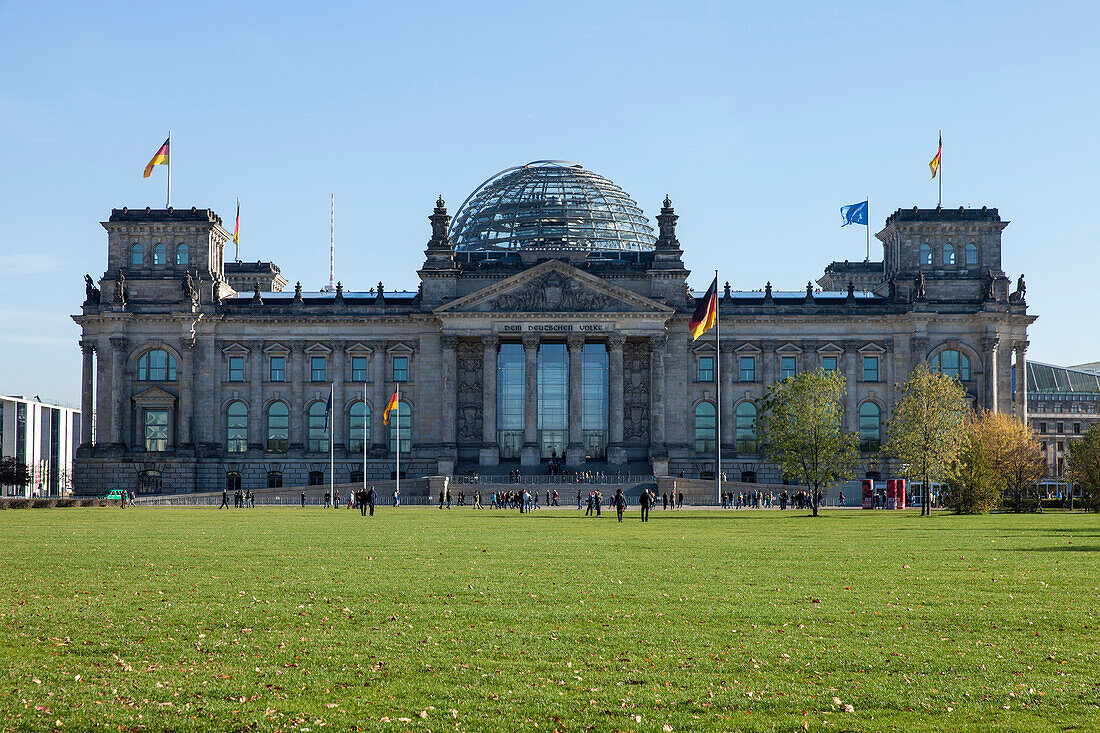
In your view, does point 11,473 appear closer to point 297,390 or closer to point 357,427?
point 297,390

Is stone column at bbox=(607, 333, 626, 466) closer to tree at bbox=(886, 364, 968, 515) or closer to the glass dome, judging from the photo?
the glass dome

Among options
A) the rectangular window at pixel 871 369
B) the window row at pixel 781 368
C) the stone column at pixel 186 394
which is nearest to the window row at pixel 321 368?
the stone column at pixel 186 394

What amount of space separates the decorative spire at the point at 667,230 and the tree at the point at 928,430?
107ft

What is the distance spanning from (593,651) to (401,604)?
5872 millimetres

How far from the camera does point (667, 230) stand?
362 ft

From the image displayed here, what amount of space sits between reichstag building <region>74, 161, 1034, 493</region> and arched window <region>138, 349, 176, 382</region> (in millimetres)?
127

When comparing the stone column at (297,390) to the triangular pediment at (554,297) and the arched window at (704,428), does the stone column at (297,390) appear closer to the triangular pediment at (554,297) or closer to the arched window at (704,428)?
the triangular pediment at (554,297)

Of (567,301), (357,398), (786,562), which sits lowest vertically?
(786,562)

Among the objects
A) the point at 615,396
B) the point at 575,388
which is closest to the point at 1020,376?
the point at 615,396

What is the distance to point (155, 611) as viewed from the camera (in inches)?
821

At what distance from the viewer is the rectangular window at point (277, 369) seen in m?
112

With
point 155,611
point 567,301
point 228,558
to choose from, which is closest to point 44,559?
point 228,558

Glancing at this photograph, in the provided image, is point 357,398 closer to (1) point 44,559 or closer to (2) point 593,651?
(1) point 44,559

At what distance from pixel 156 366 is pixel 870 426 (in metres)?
64.3
